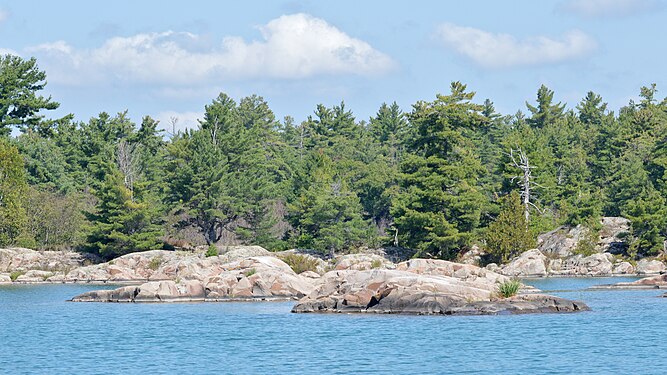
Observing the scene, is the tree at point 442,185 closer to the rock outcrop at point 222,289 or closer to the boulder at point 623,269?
the boulder at point 623,269

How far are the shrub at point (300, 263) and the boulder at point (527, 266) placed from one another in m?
14.6

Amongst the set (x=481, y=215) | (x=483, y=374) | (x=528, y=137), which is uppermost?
(x=528, y=137)

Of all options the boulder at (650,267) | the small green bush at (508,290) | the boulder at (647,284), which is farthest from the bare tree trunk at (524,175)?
the small green bush at (508,290)

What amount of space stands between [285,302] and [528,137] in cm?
4833

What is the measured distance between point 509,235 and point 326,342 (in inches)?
1867

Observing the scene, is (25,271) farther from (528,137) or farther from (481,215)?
(528,137)

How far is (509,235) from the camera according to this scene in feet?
285

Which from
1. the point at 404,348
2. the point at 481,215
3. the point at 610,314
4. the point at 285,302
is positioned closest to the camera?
the point at 404,348

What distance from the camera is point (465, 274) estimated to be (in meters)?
64.1

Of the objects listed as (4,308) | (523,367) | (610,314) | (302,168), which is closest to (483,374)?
(523,367)

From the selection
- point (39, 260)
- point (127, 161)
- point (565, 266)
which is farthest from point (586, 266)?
point (127, 161)

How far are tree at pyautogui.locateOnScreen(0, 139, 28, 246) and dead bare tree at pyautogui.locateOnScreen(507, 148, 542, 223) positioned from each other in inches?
1680

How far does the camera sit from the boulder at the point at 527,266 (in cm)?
8362

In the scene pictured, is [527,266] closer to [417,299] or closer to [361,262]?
[361,262]
